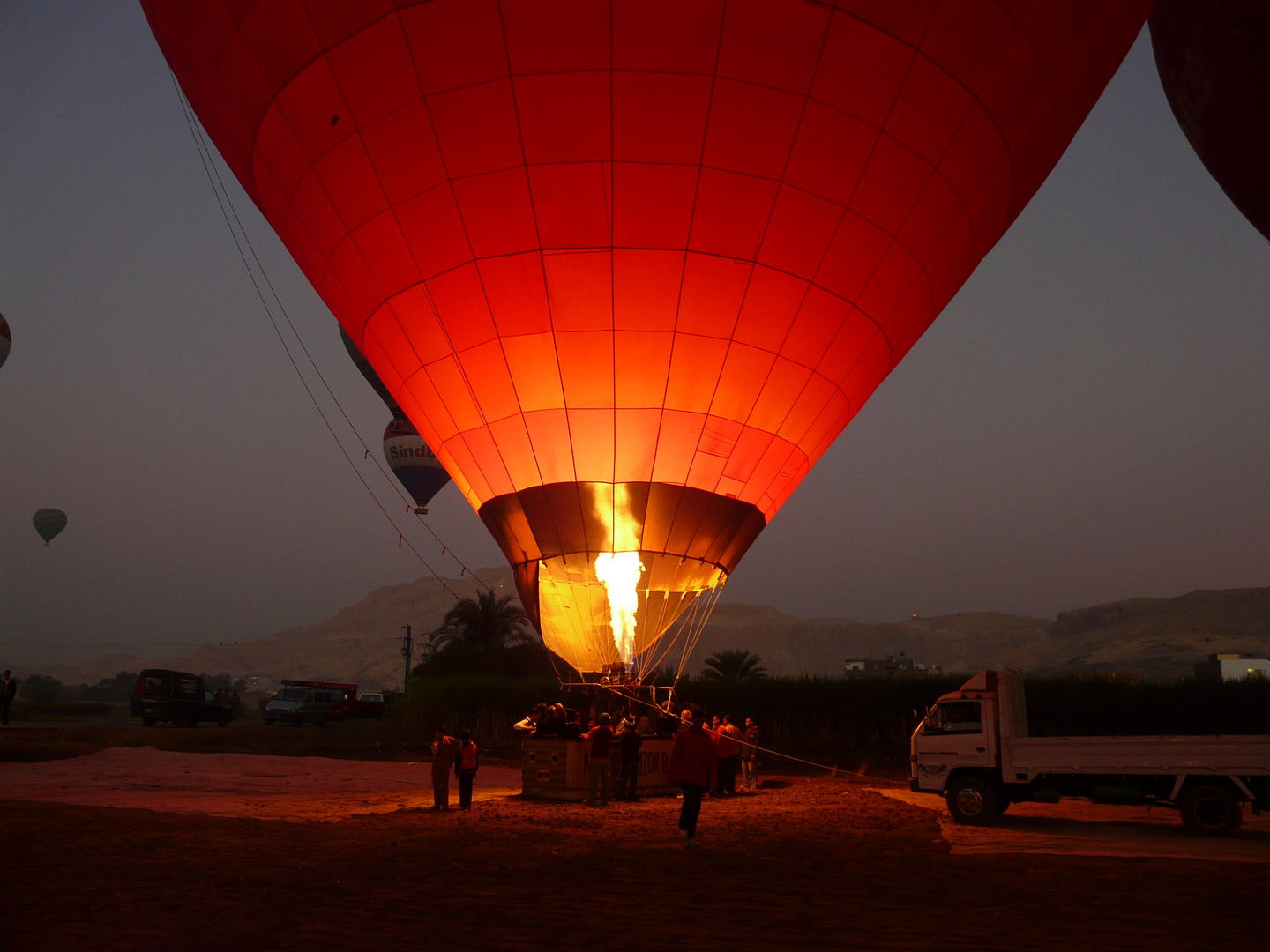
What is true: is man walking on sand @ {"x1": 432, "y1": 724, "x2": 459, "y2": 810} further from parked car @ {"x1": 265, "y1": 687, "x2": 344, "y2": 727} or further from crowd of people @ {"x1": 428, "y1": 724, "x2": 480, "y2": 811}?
parked car @ {"x1": 265, "y1": 687, "x2": 344, "y2": 727}

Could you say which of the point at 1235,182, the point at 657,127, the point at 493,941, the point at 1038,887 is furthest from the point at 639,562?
the point at 1235,182

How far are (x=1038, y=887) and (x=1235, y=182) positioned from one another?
1352cm

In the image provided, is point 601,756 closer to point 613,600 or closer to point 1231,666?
point 613,600

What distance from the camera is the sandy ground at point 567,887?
13.9 ft

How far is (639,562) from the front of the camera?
9180 millimetres

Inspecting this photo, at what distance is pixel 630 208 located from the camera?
8211 millimetres

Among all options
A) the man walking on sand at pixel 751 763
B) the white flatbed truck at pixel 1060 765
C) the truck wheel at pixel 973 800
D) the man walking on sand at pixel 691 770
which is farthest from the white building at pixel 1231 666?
the man walking on sand at pixel 691 770

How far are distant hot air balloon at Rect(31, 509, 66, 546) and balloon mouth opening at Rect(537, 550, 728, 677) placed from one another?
163ft

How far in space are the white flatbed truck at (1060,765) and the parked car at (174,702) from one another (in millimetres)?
20093

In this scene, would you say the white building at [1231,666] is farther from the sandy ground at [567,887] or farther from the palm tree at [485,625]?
the sandy ground at [567,887]

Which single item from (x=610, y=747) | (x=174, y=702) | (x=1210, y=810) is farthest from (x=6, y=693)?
(x=1210, y=810)

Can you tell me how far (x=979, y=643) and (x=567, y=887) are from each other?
15989 centimetres

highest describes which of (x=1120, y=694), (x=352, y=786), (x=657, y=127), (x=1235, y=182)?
(x=1235, y=182)

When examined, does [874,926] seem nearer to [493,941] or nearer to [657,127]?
[493,941]
